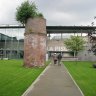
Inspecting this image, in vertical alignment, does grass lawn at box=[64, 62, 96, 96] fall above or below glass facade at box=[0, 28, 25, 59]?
below

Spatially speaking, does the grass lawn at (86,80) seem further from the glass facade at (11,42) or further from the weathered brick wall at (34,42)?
the glass facade at (11,42)

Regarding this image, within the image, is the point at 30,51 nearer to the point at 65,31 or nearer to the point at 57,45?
the point at 65,31

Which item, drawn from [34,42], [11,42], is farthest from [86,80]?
[11,42]

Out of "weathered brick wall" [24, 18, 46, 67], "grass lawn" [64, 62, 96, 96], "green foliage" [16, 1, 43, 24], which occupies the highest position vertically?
"green foliage" [16, 1, 43, 24]

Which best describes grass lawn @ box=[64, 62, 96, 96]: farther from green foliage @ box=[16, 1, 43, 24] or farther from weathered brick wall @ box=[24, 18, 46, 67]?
green foliage @ box=[16, 1, 43, 24]

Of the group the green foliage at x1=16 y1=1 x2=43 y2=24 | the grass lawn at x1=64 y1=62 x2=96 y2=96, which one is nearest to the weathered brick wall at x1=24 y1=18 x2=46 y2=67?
the green foliage at x1=16 y1=1 x2=43 y2=24

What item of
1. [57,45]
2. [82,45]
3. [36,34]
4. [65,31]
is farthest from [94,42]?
[57,45]

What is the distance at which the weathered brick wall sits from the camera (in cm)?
3869

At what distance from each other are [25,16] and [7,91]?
83.3ft

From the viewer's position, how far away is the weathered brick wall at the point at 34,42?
38688 mm

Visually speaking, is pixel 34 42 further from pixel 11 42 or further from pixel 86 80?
pixel 11 42

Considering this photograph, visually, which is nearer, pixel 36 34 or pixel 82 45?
pixel 36 34

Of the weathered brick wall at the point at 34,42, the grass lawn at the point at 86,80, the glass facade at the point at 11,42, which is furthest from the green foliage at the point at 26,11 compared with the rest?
the glass facade at the point at 11,42

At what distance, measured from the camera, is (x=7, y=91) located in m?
15.6
